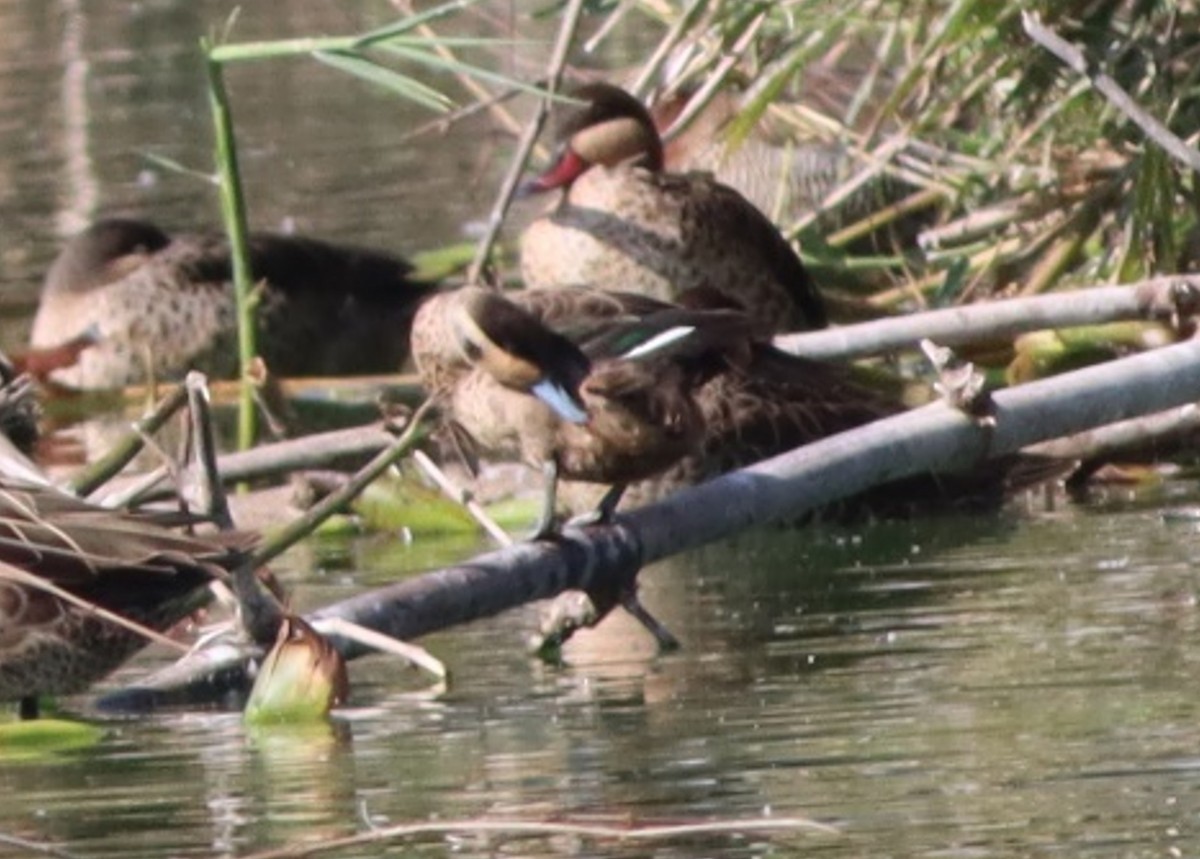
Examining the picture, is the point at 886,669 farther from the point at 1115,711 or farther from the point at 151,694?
the point at 151,694

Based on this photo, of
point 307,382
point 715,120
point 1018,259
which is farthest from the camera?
point 715,120

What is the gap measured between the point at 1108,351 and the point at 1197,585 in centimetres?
204

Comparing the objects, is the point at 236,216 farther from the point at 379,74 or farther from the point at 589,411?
the point at 379,74

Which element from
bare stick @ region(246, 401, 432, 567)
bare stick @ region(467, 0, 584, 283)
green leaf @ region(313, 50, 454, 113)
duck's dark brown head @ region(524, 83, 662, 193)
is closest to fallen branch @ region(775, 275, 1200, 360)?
bare stick @ region(467, 0, 584, 283)

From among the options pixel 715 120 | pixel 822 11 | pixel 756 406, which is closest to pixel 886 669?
pixel 756 406

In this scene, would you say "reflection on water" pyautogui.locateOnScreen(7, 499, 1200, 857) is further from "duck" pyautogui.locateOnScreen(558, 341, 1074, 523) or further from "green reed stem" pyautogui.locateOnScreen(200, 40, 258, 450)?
"green reed stem" pyautogui.locateOnScreen(200, 40, 258, 450)

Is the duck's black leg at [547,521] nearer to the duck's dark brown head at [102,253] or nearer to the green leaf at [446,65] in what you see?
the green leaf at [446,65]

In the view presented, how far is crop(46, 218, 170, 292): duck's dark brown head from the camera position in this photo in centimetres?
1210

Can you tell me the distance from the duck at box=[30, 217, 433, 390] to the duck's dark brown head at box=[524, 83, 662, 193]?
180 centimetres

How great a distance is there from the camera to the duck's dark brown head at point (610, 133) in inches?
406

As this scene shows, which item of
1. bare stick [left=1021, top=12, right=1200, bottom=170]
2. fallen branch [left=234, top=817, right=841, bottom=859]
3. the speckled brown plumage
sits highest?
bare stick [left=1021, top=12, right=1200, bottom=170]

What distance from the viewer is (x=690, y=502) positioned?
618 cm

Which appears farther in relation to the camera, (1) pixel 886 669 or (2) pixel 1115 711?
(1) pixel 886 669

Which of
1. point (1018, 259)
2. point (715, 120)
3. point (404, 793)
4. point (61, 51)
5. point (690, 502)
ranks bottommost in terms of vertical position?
point (404, 793)
